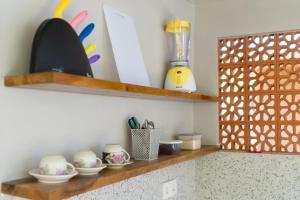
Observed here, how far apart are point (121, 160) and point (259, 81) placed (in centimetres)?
123

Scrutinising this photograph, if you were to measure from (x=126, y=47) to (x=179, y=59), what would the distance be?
1.52ft

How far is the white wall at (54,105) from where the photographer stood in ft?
3.44

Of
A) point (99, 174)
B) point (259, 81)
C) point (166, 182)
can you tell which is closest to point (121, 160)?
point (99, 174)

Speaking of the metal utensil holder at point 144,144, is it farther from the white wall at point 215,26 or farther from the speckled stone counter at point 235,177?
the white wall at point 215,26

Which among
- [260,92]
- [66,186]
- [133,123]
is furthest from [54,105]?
[260,92]

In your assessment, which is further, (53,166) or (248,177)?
(248,177)

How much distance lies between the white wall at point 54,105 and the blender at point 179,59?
10cm

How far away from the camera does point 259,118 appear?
7.24ft

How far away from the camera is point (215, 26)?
91.8 inches

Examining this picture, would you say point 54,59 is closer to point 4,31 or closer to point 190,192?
point 4,31

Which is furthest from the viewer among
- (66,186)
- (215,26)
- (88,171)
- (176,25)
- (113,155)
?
(215,26)

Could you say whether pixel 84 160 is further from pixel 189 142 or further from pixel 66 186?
pixel 189 142

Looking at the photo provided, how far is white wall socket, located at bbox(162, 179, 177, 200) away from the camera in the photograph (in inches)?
76.4

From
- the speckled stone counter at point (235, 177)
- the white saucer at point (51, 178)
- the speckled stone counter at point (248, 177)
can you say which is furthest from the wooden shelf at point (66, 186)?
the speckled stone counter at point (248, 177)
